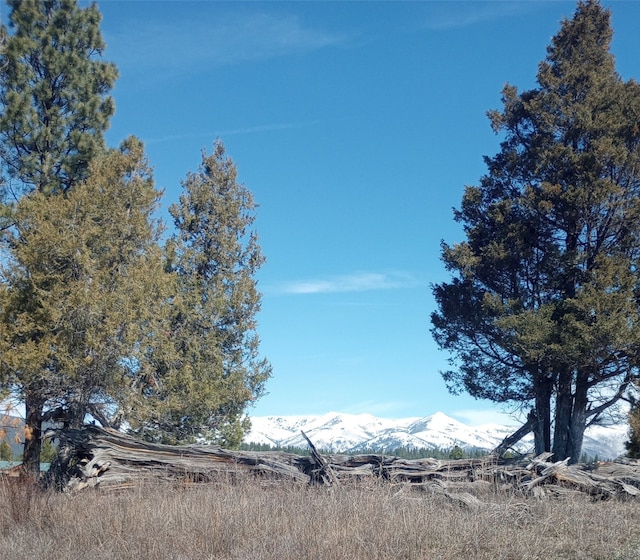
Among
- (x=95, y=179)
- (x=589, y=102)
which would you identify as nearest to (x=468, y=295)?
(x=589, y=102)

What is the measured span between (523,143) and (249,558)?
19.8 m

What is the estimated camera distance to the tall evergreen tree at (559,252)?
19.3m

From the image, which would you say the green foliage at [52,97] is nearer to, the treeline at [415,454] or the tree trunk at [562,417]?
the treeline at [415,454]

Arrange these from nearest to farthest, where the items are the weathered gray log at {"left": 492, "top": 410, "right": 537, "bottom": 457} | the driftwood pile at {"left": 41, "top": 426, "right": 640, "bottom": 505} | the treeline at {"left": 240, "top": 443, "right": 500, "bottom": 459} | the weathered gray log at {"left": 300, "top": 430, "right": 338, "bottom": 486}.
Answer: the driftwood pile at {"left": 41, "top": 426, "right": 640, "bottom": 505} → the weathered gray log at {"left": 300, "top": 430, "right": 338, "bottom": 486} → the treeline at {"left": 240, "top": 443, "right": 500, "bottom": 459} → the weathered gray log at {"left": 492, "top": 410, "right": 537, "bottom": 457}

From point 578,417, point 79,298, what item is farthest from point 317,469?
point 578,417

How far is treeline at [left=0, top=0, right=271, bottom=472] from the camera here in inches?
685

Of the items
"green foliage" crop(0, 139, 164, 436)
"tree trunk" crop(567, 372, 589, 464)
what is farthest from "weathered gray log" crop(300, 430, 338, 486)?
"tree trunk" crop(567, 372, 589, 464)

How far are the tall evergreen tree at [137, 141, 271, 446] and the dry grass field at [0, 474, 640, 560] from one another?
11.6 m

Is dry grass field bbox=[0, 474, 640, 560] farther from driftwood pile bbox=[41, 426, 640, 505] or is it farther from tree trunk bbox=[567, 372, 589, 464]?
tree trunk bbox=[567, 372, 589, 464]

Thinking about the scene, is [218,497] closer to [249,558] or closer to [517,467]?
[249,558]

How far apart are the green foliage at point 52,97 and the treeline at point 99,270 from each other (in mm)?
41

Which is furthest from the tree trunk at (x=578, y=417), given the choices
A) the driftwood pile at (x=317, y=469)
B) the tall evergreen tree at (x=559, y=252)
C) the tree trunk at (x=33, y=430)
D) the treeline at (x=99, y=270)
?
the tree trunk at (x=33, y=430)

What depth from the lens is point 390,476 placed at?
1205 cm

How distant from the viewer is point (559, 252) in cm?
2080
